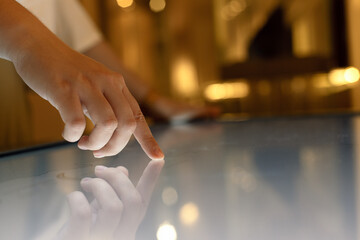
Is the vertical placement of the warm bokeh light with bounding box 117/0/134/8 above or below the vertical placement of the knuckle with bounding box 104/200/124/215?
above

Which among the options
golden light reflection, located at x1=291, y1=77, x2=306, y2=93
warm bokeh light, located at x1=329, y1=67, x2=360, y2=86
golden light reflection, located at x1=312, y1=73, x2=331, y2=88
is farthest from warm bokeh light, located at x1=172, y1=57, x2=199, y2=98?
warm bokeh light, located at x1=329, y1=67, x2=360, y2=86

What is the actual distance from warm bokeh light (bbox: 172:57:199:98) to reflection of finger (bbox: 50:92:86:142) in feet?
13.1

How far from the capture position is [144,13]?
443 cm

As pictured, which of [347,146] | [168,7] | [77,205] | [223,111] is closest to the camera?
[77,205]

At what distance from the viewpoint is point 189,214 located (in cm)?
23

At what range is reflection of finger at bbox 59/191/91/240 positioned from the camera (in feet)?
0.67

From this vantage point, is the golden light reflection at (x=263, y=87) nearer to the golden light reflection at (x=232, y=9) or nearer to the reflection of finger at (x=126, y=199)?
the golden light reflection at (x=232, y=9)

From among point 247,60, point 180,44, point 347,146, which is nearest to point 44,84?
point 347,146

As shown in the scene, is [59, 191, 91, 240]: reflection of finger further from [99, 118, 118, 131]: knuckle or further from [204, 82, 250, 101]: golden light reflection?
[204, 82, 250, 101]: golden light reflection

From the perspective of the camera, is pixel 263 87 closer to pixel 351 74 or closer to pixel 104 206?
pixel 351 74

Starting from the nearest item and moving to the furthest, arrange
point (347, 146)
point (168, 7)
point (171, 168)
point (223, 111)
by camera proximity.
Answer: point (171, 168)
point (347, 146)
point (223, 111)
point (168, 7)

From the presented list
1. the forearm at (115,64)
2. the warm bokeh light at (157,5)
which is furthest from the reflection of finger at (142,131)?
the warm bokeh light at (157,5)

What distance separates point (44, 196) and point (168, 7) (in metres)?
4.25

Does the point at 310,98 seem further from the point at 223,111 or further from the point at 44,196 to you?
the point at 44,196
